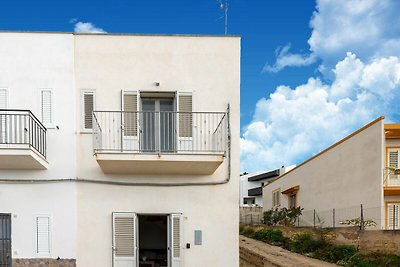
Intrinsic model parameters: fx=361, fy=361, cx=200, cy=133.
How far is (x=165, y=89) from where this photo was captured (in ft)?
31.3

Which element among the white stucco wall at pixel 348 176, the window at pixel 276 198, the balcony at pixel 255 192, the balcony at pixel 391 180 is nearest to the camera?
the balcony at pixel 391 180

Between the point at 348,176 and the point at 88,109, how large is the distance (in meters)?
16.5

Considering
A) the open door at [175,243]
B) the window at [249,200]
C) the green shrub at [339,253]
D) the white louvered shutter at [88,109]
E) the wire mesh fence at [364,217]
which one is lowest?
the window at [249,200]

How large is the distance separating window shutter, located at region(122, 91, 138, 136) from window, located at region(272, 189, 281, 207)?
2649 centimetres

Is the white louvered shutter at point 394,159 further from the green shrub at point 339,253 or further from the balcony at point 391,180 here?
the green shrub at point 339,253

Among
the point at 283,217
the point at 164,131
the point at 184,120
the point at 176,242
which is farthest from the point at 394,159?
the point at 164,131

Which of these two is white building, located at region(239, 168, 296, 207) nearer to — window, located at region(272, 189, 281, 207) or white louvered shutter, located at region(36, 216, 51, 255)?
window, located at region(272, 189, 281, 207)

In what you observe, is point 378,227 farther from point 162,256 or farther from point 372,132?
point 162,256

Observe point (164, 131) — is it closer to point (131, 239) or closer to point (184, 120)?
point (184, 120)

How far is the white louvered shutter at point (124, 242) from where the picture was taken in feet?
30.3

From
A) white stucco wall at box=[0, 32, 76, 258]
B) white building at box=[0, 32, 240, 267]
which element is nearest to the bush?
Answer: white building at box=[0, 32, 240, 267]

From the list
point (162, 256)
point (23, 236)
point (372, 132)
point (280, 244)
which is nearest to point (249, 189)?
point (280, 244)

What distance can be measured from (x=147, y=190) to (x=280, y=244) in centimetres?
1573

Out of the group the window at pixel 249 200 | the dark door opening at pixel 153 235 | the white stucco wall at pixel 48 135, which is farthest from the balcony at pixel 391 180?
the window at pixel 249 200
